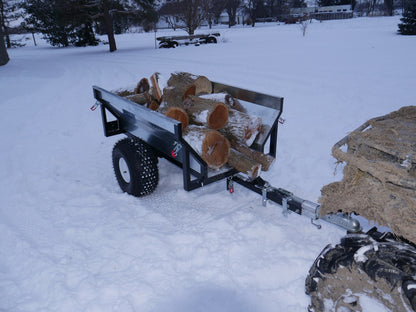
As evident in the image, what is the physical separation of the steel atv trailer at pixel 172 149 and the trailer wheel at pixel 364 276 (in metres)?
0.59

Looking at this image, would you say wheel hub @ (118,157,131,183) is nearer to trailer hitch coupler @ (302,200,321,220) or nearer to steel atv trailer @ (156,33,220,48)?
trailer hitch coupler @ (302,200,321,220)

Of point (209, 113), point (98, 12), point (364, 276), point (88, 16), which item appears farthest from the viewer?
point (98, 12)

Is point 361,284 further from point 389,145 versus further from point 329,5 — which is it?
point 329,5

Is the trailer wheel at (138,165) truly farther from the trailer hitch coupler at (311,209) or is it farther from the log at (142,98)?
the trailer hitch coupler at (311,209)

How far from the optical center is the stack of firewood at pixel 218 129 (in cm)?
333

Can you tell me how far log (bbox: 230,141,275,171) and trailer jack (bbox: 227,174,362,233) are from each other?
191 mm

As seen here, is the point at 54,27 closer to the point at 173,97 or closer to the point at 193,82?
the point at 193,82

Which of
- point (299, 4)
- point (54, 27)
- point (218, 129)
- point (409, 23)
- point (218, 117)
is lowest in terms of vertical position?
point (218, 129)

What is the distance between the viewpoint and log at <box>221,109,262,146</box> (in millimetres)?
3555

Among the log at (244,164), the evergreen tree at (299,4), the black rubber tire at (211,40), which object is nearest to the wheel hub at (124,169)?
the log at (244,164)

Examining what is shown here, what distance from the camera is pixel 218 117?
3602mm

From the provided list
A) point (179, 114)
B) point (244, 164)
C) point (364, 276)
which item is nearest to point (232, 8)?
point (179, 114)

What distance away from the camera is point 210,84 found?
4.66 metres

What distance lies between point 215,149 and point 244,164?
1.14ft
